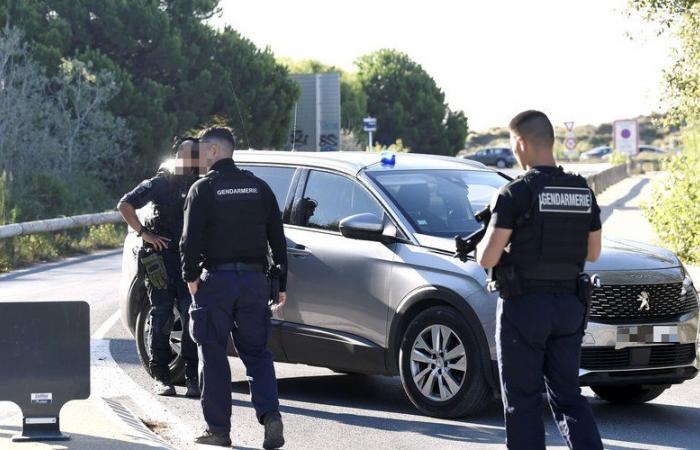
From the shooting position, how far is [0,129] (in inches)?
1294

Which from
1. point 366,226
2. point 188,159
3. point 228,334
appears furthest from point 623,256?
point 188,159

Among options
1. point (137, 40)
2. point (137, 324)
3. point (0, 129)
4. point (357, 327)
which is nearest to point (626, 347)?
point (357, 327)

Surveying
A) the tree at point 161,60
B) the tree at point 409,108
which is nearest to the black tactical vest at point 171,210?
the tree at point 161,60

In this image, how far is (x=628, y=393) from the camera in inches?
358

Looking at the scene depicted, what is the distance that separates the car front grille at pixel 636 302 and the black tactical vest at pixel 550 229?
2.11 meters

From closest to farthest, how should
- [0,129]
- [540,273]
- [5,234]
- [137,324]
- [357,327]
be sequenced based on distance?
[540,273], [357,327], [137,324], [5,234], [0,129]

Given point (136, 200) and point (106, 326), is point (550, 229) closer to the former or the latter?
point (136, 200)

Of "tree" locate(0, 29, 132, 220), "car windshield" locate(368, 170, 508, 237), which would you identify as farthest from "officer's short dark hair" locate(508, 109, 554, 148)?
"tree" locate(0, 29, 132, 220)

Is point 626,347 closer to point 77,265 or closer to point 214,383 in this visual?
point 214,383

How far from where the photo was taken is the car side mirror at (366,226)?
8.77 m

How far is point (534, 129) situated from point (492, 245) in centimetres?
57

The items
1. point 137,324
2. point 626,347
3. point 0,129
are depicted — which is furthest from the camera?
point 0,129

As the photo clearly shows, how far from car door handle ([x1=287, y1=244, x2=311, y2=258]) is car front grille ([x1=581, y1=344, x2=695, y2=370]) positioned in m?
2.09

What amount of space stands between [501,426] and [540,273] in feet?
7.95
